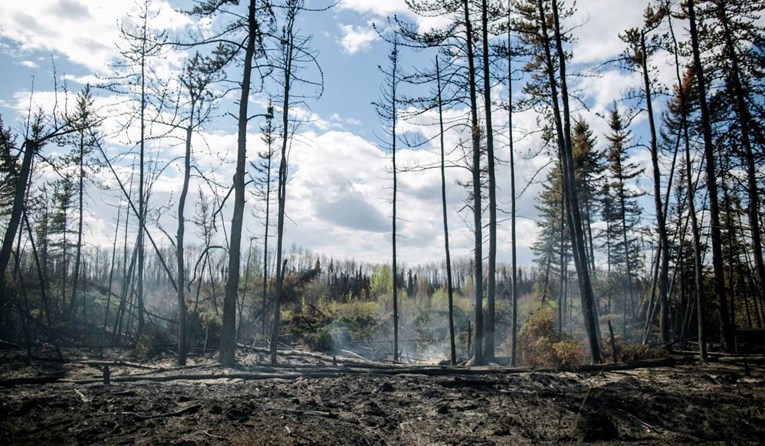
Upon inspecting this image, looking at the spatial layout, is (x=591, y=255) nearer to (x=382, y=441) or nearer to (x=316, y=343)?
(x=316, y=343)

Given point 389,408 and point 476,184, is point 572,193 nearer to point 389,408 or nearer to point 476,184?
point 476,184

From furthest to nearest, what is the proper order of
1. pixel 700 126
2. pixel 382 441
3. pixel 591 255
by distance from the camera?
1. pixel 591 255
2. pixel 700 126
3. pixel 382 441

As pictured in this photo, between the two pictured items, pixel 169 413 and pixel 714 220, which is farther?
pixel 714 220

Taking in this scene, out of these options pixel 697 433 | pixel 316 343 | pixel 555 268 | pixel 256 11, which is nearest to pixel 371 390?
pixel 697 433

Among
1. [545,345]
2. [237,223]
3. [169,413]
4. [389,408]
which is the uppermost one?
[237,223]

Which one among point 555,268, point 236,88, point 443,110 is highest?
point 443,110

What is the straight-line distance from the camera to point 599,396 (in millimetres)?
8391

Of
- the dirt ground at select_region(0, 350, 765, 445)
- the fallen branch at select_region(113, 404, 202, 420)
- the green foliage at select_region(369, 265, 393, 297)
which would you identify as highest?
the green foliage at select_region(369, 265, 393, 297)

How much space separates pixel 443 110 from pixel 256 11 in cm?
892

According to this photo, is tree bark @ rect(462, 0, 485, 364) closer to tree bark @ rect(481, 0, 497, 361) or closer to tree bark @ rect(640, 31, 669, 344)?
tree bark @ rect(481, 0, 497, 361)

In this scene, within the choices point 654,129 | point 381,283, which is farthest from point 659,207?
point 381,283

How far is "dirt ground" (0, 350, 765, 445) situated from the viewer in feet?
18.8

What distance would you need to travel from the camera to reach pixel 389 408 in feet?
25.2

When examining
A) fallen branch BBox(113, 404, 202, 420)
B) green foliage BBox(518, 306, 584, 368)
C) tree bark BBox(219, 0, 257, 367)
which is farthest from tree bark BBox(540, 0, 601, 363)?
fallen branch BBox(113, 404, 202, 420)
